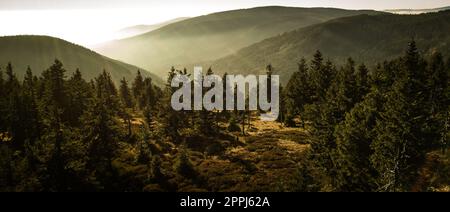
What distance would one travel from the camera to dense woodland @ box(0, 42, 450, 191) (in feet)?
89.7

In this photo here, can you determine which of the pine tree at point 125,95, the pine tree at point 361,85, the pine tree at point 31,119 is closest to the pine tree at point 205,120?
the pine tree at point 31,119

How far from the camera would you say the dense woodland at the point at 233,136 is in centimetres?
2733

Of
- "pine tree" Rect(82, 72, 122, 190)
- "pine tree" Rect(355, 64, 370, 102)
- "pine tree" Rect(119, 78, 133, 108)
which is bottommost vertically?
"pine tree" Rect(82, 72, 122, 190)

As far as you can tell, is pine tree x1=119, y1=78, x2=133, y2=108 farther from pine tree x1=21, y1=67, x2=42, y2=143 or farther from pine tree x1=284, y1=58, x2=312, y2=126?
pine tree x1=284, y1=58, x2=312, y2=126

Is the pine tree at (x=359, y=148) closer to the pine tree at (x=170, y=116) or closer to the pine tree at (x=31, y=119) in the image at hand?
the pine tree at (x=170, y=116)

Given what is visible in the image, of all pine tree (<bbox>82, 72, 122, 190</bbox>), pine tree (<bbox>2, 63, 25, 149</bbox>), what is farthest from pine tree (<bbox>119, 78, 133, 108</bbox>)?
pine tree (<bbox>82, 72, 122, 190</bbox>)

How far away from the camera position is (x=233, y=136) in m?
71.8

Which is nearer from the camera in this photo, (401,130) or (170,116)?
(401,130)

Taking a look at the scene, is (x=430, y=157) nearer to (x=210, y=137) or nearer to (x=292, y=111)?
(x=292, y=111)

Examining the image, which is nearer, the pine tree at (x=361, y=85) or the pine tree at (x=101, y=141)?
the pine tree at (x=361, y=85)

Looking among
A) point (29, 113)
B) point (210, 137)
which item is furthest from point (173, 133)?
point (29, 113)

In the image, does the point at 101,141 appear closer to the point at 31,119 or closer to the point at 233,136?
the point at 31,119

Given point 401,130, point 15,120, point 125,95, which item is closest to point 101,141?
point 15,120

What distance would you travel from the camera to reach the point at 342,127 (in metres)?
32.0
